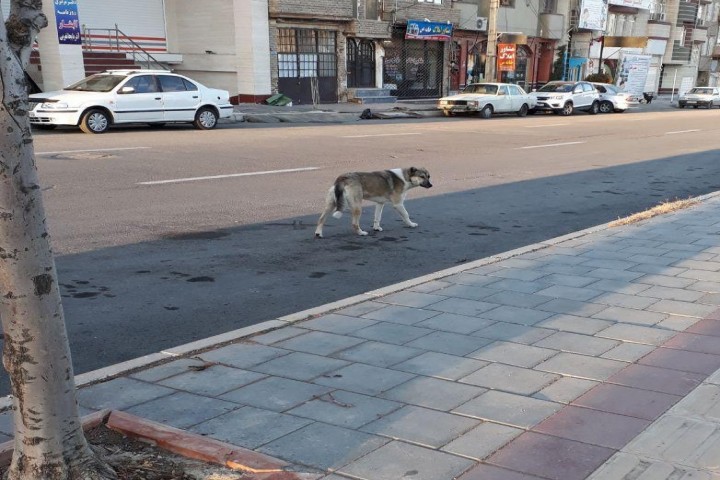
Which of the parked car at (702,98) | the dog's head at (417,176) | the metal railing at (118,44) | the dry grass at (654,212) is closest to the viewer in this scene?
the dog's head at (417,176)

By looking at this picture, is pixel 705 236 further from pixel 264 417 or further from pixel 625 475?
pixel 264 417

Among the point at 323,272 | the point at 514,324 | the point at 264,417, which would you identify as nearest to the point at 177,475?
the point at 264,417

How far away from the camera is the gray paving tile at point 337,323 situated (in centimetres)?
504

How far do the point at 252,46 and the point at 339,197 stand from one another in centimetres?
2280

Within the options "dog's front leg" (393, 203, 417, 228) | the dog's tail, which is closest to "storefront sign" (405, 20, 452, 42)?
"dog's front leg" (393, 203, 417, 228)

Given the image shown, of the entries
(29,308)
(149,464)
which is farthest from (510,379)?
(29,308)

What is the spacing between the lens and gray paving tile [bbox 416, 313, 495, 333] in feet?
16.6

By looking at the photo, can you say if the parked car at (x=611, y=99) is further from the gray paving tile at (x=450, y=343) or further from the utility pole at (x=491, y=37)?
the gray paving tile at (x=450, y=343)

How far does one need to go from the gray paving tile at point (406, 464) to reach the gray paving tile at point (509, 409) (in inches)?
18.8

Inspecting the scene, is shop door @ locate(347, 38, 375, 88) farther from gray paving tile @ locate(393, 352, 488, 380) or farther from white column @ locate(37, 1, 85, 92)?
gray paving tile @ locate(393, 352, 488, 380)

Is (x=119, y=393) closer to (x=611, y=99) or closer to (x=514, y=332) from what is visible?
(x=514, y=332)

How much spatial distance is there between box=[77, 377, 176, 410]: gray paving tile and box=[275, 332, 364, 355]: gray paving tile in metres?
0.94

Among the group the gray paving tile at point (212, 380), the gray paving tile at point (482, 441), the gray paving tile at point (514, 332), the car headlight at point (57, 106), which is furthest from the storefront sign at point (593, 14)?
the gray paving tile at point (482, 441)

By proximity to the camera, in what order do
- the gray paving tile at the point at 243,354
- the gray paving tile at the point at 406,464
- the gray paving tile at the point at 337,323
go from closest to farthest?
the gray paving tile at the point at 406,464
the gray paving tile at the point at 243,354
the gray paving tile at the point at 337,323
